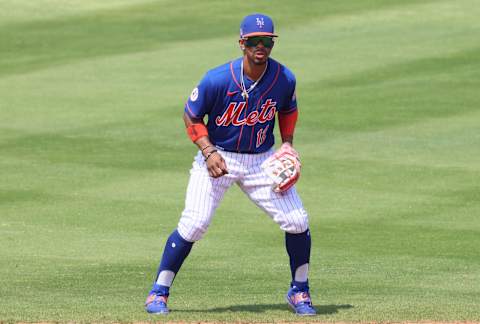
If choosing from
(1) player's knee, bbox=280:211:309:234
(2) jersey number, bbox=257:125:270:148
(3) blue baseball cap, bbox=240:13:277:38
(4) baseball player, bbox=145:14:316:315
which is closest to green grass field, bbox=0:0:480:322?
(4) baseball player, bbox=145:14:316:315

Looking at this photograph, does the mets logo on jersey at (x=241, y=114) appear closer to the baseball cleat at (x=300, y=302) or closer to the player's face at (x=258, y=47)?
the player's face at (x=258, y=47)

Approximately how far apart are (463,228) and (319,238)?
162 cm

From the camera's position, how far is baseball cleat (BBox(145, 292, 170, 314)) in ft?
28.5

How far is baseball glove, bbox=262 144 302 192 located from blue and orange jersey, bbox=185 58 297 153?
8.6 inches

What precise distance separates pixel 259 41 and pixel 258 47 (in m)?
0.05

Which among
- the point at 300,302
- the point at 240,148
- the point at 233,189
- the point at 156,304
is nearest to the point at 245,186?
the point at 240,148

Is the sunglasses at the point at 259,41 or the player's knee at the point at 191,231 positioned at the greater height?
the sunglasses at the point at 259,41

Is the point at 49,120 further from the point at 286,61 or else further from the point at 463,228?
the point at 463,228

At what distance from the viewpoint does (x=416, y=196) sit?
14.6 m

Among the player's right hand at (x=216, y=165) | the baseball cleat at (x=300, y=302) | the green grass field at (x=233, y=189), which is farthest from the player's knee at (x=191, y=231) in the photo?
the baseball cleat at (x=300, y=302)

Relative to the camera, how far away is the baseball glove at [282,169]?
28.0 ft

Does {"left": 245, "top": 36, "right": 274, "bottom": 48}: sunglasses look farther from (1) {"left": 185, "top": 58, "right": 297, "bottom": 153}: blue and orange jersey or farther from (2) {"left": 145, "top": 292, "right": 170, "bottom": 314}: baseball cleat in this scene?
(2) {"left": 145, "top": 292, "right": 170, "bottom": 314}: baseball cleat

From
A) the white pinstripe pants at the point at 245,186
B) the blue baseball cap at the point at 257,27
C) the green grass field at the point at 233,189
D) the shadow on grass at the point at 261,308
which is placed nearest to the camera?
the blue baseball cap at the point at 257,27

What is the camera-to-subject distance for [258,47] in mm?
8469
